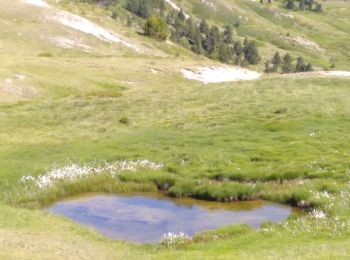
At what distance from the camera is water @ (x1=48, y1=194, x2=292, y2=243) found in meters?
29.7

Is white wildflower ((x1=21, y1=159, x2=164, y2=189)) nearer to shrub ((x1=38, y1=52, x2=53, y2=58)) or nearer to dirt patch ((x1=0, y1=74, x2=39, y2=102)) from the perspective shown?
dirt patch ((x1=0, y1=74, x2=39, y2=102))

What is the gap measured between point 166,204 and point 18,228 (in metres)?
9.57

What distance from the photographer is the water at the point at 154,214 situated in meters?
29.7

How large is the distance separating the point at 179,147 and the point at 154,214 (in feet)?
42.4

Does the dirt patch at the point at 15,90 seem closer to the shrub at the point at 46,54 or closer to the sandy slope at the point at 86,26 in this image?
the shrub at the point at 46,54

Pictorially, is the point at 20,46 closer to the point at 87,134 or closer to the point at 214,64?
the point at 214,64

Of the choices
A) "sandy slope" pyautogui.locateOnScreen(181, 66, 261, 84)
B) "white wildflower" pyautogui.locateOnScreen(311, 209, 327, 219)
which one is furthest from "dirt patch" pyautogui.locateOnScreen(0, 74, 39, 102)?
"white wildflower" pyautogui.locateOnScreen(311, 209, 327, 219)

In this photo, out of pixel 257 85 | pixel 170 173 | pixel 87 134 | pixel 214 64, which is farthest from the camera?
pixel 214 64

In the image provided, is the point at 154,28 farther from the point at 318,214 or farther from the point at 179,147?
the point at 318,214

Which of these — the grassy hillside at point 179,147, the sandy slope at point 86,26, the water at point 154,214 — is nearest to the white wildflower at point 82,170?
the grassy hillside at point 179,147

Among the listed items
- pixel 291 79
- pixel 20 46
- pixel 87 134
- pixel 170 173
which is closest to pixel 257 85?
pixel 291 79

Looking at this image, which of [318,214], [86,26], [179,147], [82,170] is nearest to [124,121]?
[179,147]

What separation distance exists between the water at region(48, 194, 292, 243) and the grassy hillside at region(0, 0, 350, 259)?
1135mm

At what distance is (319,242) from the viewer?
77.2ft
